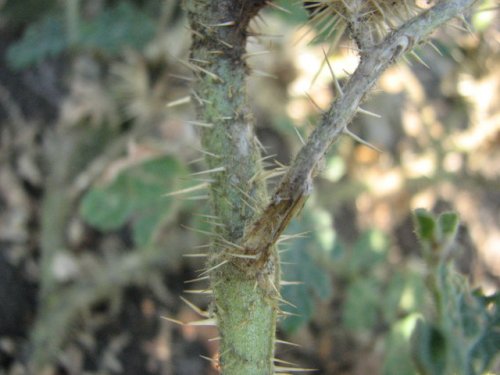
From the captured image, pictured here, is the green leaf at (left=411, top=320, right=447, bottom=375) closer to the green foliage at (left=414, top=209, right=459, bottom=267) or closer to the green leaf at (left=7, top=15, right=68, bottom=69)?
the green foliage at (left=414, top=209, right=459, bottom=267)

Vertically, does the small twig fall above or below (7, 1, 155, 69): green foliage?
below

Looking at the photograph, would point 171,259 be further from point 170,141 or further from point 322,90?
point 322,90

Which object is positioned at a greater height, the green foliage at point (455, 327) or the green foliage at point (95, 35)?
the green foliage at point (95, 35)

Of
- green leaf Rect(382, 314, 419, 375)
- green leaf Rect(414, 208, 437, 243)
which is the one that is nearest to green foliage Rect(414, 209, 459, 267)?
green leaf Rect(414, 208, 437, 243)

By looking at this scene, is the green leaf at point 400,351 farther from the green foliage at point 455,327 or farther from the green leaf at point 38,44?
the green leaf at point 38,44

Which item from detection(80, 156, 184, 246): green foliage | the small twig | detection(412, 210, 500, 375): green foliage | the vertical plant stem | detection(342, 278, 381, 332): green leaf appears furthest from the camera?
detection(342, 278, 381, 332): green leaf

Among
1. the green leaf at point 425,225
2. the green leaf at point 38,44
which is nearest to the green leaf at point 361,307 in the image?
the green leaf at point 425,225

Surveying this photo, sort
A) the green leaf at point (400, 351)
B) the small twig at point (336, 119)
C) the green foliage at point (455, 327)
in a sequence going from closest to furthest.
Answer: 1. the small twig at point (336, 119)
2. the green foliage at point (455, 327)
3. the green leaf at point (400, 351)
